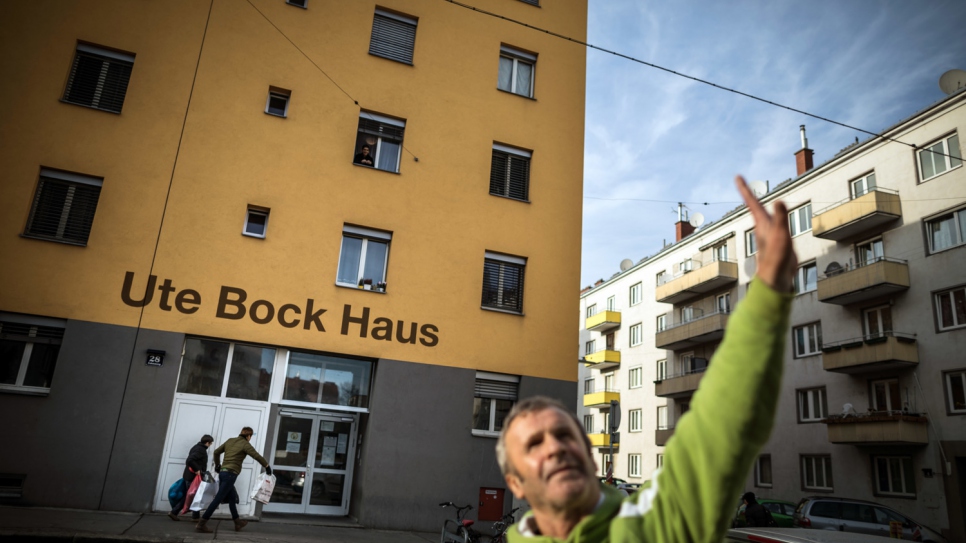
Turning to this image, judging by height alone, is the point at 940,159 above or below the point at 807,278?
above

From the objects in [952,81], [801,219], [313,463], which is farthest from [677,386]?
[313,463]

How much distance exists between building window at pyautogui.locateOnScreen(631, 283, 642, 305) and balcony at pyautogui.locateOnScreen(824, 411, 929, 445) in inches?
858

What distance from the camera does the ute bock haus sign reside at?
1304 centimetres

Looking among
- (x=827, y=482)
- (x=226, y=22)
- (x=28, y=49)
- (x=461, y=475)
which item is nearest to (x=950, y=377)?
(x=827, y=482)

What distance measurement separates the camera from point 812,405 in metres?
30.1

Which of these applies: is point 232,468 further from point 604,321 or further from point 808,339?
point 604,321

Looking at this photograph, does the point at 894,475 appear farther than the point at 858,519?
Yes

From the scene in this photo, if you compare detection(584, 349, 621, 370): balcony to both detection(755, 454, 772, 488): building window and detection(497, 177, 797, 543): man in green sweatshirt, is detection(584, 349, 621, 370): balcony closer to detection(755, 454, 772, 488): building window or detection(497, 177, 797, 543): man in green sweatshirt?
detection(755, 454, 772, 488): building window

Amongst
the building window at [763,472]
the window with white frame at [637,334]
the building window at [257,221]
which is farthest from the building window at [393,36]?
the window with white frame at [637,334]

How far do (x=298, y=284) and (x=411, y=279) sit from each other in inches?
101

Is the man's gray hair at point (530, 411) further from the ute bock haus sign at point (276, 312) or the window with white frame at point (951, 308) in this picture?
the window with white frame at point (951, 308)

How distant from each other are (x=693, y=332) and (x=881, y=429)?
13.4 m

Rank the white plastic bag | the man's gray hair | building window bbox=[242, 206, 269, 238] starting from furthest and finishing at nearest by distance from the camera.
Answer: building window bbox=[242, 206, 269, 238] → the white plastic bag → the man's gray hair

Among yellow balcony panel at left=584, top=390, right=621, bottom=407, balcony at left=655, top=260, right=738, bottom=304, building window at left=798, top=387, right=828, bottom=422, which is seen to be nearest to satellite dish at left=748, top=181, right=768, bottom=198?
balcony at left=655, top=260, right=738, bottom=304
